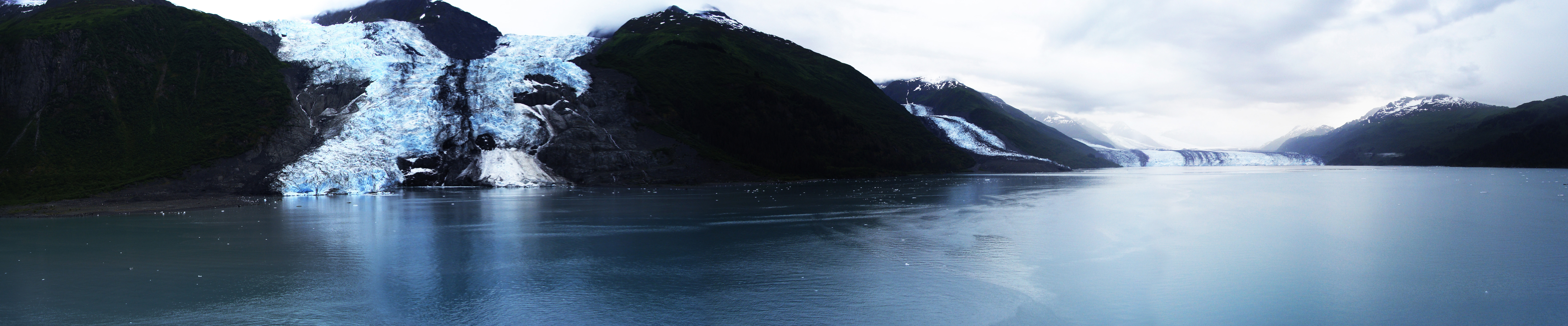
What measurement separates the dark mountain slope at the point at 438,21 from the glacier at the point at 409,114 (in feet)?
88.4

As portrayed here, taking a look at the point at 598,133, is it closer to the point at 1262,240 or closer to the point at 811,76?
the point at 1262,240

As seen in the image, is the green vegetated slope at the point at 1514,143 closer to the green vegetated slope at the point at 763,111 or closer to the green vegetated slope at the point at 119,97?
the green vegetated slope at the point at 763,111

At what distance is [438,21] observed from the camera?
460 feet

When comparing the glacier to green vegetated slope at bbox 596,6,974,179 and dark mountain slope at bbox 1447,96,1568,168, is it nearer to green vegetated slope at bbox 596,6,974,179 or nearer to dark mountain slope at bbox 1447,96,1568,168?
green vegetated slope at bbox 596,6,974,179

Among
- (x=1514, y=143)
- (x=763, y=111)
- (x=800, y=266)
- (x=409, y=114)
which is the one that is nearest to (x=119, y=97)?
(x=409, y=114)

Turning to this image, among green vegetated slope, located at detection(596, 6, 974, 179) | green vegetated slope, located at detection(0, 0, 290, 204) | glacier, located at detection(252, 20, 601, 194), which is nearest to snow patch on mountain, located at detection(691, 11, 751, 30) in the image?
green vegetated slope, located at detection(596, 6, 974, 179)

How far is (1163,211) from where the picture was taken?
→ 135 feet

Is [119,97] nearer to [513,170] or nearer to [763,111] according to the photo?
[513,170]

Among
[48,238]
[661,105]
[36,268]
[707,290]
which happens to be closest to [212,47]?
[661,105]

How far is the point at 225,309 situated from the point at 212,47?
8110 cm

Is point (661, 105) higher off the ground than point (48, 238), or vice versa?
point (661, 105)

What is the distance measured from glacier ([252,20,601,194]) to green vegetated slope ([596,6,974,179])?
14157 mm

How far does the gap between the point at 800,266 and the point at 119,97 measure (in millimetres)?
75602

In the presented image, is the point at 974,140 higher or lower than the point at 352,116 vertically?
higher
